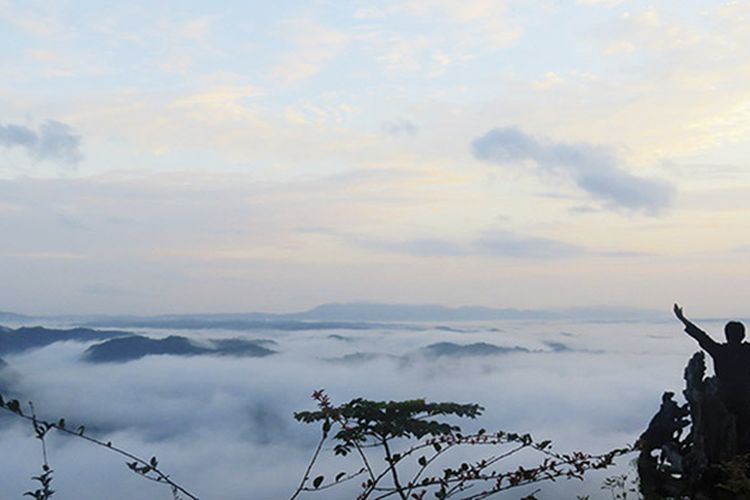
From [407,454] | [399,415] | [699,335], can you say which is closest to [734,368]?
[699,335]

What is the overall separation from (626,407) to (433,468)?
5732 centimetres

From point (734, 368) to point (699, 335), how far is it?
2.70ft

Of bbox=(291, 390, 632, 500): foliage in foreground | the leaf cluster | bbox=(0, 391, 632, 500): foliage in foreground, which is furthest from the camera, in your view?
the leaf cluster

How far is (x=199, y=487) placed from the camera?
606ft

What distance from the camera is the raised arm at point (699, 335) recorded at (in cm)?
1358

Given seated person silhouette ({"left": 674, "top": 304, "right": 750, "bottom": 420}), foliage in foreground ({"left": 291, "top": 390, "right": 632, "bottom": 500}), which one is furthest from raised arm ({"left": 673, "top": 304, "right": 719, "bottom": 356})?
foliage in foreground ({"left": 291, "top": 390, "right": 632, "bottom": 500})

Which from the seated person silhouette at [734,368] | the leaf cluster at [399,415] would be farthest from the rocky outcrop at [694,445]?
the leaf cluster at [399,415]

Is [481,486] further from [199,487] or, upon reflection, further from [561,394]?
[199,487]

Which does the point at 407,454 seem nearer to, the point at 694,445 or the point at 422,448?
the point at 422,448

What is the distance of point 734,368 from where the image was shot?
13.4 meters

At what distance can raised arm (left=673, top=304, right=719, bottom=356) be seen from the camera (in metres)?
13.6

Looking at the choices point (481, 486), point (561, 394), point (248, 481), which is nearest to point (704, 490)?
point (481, 486)

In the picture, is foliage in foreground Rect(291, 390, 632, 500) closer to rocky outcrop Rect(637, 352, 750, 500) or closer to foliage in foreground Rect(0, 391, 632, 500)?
foliage in foreground Rect(0, 391, 632, 500)

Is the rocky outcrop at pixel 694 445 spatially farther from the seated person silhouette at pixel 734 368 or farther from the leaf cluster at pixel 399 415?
the leaf cluster at pixel 399 415
